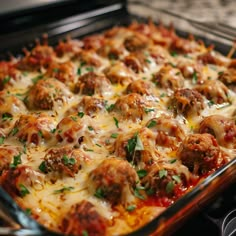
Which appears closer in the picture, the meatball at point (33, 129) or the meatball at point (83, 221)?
the meatball at point (83, 221)

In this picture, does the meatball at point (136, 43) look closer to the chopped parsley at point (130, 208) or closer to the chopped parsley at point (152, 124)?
the chopped parsley at point (152, 124)

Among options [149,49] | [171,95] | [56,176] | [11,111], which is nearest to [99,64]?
[149,49]

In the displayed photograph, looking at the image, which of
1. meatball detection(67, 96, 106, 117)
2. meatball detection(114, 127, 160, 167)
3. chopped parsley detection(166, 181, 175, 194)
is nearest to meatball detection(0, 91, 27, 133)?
meatball detection(67, 96, 106, 117)

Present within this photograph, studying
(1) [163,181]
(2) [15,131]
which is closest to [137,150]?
(1) [163,181]

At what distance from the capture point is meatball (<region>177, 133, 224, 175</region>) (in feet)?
7.95

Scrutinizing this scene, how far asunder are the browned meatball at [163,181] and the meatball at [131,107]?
0.60m

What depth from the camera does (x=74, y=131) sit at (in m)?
2.58

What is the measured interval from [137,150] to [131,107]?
0.48 m

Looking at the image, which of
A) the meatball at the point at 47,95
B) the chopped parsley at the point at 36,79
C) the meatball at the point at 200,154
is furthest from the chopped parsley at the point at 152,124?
the chopped parsley at the point at 36,79

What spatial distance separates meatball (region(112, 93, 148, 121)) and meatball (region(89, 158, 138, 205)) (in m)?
0.66

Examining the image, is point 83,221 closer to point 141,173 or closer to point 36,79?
point 141,173

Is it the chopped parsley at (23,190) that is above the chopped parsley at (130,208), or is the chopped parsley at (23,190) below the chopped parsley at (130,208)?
above

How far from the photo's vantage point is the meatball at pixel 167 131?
8.59 feet

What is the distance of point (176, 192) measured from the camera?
229 cm
